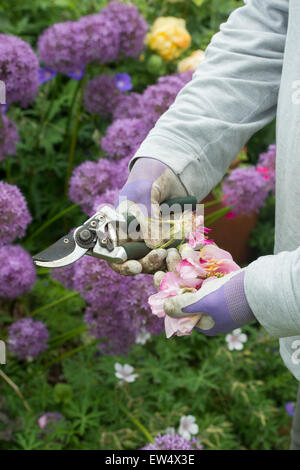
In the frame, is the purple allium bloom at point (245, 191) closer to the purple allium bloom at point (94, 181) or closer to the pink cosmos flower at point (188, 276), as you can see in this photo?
the purple allium bloom at point (94, 181)

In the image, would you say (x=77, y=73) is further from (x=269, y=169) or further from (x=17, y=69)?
(x=269, y=169)

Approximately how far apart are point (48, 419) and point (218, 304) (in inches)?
35.3

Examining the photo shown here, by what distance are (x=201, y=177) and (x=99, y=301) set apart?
0.42 meters

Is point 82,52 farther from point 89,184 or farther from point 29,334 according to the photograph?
point 29,334

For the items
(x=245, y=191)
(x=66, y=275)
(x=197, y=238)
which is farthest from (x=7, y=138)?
(x=197, y=238)

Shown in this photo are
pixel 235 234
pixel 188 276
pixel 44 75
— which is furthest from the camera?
pixel 235 234

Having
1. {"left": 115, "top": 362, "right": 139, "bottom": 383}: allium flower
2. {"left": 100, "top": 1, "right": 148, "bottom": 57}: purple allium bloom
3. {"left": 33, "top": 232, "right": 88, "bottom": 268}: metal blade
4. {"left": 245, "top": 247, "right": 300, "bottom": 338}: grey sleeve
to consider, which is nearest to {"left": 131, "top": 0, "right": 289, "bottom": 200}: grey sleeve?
{"left": 33, "top": 232, "right": 88, "bottom": 268}: metal blade

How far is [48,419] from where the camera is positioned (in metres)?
1.55

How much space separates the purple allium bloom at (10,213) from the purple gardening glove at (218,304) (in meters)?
0.63

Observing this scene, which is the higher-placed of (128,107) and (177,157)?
(177,157)

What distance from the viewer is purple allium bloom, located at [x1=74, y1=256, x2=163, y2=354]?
51.6 inches

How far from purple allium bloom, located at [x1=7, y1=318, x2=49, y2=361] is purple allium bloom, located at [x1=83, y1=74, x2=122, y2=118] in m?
0.76

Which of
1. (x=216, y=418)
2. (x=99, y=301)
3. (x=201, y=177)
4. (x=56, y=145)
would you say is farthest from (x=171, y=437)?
(x=56, y=145)
